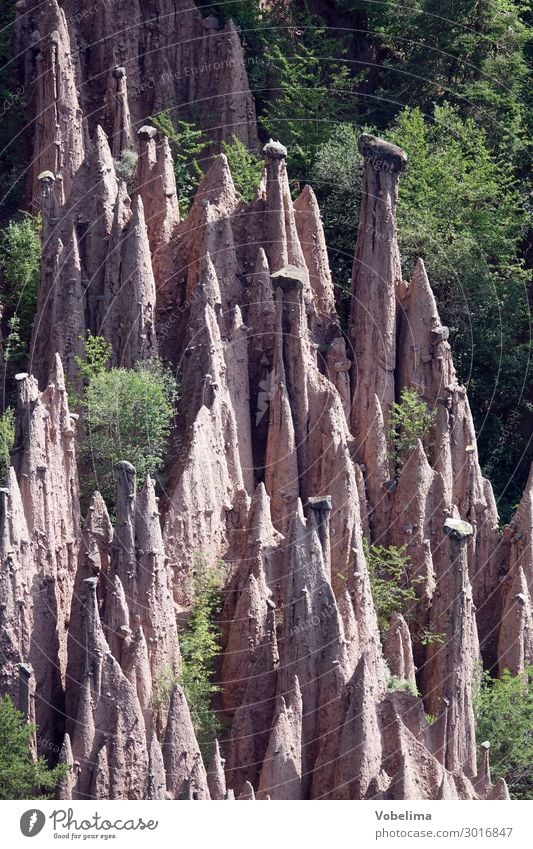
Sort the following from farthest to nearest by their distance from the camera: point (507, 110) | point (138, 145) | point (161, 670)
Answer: point (507, 110)
point (138, 145)
point (161, 670)

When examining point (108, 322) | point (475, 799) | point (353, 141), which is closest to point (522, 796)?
point (475, 799)

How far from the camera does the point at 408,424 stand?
2970 inches

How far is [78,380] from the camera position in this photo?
A: 74000 millimetres

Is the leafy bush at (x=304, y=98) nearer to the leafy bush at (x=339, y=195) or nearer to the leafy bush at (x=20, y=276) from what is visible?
the leafy bush at (x=339, y=195)

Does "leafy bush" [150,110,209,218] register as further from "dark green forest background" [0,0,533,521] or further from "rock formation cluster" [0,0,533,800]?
"dark green forest background" [0,0,533,521]

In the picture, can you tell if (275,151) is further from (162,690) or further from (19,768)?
(19,768)

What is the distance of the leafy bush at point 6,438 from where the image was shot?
7149 centimetres

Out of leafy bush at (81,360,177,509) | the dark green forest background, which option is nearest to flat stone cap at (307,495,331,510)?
leafy bush at (81,360,177,509)

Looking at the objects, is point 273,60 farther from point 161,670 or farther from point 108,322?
point 161,670

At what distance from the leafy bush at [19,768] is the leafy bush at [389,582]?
Result: 9.82 meters

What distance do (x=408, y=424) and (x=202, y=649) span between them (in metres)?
8.91

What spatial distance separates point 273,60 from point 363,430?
1410 centimetres

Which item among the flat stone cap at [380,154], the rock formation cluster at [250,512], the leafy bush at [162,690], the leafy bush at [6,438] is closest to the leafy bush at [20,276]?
the rock formation cluster at [250,512]

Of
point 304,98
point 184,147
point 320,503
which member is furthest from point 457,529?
point 304,98
